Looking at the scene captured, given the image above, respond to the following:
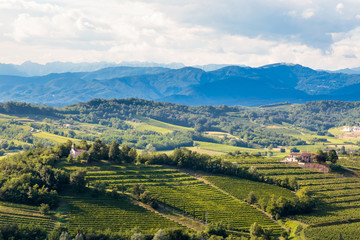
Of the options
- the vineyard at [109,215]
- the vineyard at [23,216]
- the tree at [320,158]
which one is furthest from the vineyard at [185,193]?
the tree at [320,158]

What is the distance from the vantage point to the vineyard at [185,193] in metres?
90.8

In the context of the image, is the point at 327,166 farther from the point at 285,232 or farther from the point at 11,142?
the point at 11,142

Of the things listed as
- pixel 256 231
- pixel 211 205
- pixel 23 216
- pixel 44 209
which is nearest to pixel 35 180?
pixel 44 209

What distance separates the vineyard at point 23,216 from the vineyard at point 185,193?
20027 millimetres

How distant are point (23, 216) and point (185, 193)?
44.3m

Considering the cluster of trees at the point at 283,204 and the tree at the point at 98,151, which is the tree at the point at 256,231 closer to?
the cluster of trees at the point at 283,204

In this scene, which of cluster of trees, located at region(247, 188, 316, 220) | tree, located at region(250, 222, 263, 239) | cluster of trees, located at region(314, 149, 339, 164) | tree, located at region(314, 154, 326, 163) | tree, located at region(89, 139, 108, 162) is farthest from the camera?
cluster of trees, located at region(314, 149, 339, 164)

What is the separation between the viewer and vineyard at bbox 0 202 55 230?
7538 centimetres

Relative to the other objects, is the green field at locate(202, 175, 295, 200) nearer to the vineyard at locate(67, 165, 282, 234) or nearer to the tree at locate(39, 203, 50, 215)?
the vineyard at locate(67, 165, 282, 234)

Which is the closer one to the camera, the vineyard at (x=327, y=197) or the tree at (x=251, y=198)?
the vineyard at (x=327, y=197)

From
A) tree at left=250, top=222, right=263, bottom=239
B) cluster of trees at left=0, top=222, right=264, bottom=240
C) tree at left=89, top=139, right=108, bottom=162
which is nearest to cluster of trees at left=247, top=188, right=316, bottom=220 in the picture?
cluster of trees at left=0, top=222, right=264, bottom=240

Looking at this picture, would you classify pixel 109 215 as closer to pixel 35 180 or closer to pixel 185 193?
pixel 35 180

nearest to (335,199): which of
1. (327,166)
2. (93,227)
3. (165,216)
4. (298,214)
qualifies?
(298,214)

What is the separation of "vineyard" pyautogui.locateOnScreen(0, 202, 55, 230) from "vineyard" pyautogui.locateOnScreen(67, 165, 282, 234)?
65.7 ft
